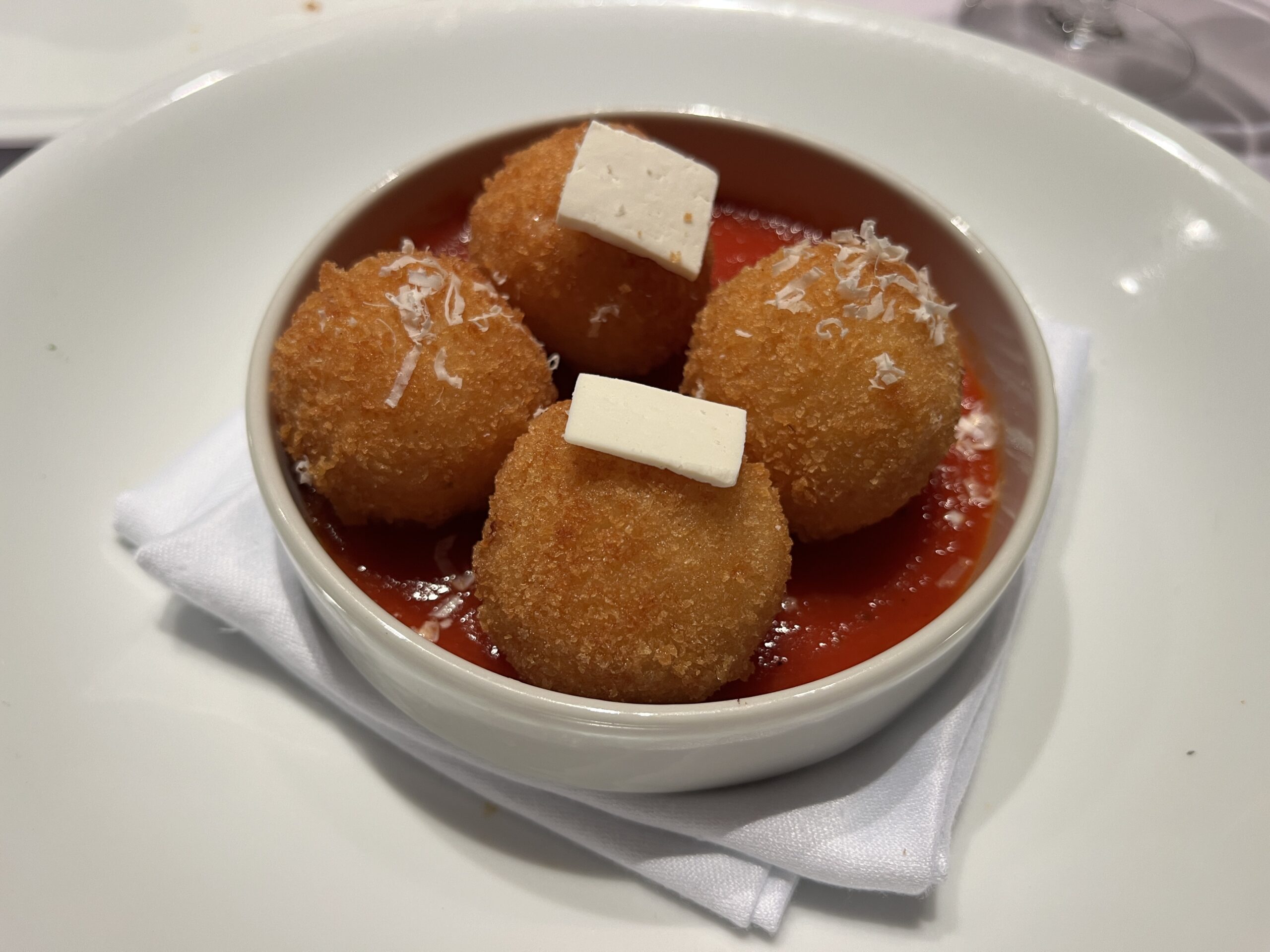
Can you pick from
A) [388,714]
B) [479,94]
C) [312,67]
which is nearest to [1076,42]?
[479,94]

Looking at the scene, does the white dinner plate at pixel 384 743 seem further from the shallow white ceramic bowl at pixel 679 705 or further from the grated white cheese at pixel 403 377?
the grated white cheese at pixel 403 377

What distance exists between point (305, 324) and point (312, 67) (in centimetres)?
107

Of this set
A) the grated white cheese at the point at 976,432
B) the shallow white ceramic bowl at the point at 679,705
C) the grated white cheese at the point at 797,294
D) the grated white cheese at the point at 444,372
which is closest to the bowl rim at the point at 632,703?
the shallow white ceramic bowl at the point at 679,705

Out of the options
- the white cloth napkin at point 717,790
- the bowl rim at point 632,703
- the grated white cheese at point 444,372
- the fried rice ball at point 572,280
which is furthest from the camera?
the fried rice ball at point 572,280

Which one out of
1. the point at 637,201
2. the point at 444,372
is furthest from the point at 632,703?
the point at 637,201

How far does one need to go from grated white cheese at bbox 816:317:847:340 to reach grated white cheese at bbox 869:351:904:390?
0.18 feet

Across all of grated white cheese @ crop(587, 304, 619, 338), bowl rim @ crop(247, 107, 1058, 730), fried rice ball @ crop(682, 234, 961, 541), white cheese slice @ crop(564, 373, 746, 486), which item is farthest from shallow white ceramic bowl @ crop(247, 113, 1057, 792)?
grated white cheese @ crop(587, 304, 619, 338)

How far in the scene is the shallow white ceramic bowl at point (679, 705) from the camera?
958mm

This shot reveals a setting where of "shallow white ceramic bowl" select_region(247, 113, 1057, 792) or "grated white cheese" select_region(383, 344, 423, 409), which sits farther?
"grated white cheese" select_region(383, 344, 423, 409)

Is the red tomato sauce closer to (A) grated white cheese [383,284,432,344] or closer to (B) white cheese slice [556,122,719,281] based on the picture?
(A) grated white cheese [383,284,432,344]

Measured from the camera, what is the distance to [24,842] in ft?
3.53

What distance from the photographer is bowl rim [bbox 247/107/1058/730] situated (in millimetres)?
944

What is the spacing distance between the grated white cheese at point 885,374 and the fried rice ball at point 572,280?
341 millimetres

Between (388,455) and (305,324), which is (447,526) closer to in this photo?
(388,455)
